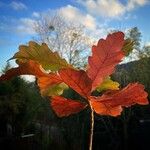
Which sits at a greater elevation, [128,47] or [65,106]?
[128,47]

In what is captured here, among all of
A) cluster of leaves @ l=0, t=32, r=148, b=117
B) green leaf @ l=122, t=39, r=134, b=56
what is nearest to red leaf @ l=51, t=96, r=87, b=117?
cluster of leaves @ l=0, t=32, r=148, b=117

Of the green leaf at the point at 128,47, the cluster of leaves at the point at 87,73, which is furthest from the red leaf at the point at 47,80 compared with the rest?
the green leaf at the point at 128,47

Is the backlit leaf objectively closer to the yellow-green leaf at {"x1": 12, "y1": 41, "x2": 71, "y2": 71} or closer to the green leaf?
the yellow-green leaf at {"x1": 12, "y1": 41, "x2": 71, "y2": 71}

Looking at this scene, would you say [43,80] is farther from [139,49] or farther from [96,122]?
[139,49]

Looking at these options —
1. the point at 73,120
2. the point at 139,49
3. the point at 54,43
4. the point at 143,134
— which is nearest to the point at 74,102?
the point at 143,134

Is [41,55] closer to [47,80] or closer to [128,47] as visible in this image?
[47,80]

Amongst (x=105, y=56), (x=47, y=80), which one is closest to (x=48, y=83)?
(x=47, y=80)
